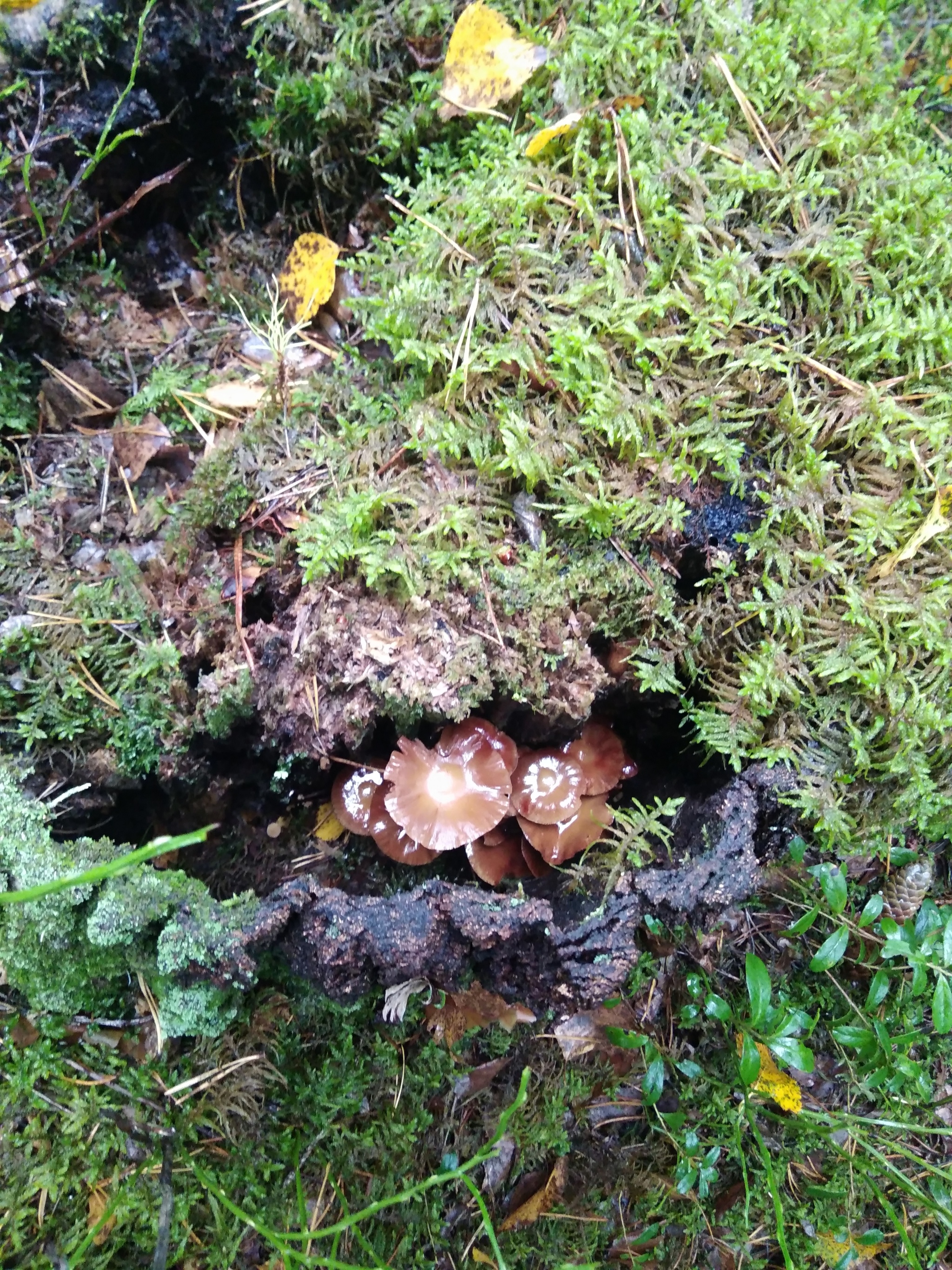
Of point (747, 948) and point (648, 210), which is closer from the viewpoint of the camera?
point (648, 210)

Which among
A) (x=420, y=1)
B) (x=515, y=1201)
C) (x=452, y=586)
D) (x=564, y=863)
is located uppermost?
(x=420, y=1)

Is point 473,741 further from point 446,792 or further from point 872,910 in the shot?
point 872,910

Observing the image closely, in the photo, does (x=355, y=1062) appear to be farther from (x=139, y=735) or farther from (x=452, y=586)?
(x=452, y=586)

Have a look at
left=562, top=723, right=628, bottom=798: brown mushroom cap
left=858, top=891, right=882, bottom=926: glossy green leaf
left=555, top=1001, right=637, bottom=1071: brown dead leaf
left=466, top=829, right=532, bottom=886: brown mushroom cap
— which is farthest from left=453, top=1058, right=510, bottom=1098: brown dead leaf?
left=858, top=891, right=882, bottom=926: glossy green leaf

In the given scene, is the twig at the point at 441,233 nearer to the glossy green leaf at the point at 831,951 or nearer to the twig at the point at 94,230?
the twig at the point at 94,230

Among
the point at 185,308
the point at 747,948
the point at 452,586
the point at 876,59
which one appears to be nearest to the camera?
the point at 452,586

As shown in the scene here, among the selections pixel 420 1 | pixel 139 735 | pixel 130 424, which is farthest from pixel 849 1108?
pixel 420 1

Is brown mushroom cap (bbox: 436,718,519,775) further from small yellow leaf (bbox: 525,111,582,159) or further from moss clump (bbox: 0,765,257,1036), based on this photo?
small yellow leaf (bbox: 525,111,582,159)
